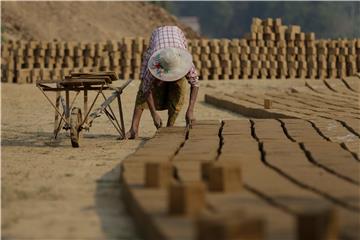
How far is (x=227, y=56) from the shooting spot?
2219cm

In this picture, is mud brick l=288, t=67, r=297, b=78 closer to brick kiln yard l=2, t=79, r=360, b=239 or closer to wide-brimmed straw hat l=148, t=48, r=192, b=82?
brick kiln yard l=2, t=79, r=360, b=239

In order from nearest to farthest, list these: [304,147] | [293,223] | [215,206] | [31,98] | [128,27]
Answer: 1. [293,223]
2. [215,206]
3. [304,147]
4. [31,98]
5. [128,27]

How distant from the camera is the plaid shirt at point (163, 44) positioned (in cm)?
999

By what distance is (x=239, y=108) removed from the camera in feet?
47.8

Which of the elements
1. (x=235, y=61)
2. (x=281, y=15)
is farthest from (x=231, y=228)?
(x=281, y=15)

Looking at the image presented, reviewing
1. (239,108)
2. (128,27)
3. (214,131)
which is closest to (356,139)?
(214,131)

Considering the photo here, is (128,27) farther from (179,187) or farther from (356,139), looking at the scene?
(179,187)

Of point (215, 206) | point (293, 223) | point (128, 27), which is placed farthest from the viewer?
point (128, 27)

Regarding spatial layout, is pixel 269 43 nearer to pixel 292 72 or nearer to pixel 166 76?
pixel 292 72

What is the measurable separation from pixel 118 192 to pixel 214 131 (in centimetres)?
283

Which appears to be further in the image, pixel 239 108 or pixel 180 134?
pixel 239 108

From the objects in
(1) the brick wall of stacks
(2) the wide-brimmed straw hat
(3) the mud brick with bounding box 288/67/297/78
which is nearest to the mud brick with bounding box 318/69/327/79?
(1) the brick wall of stacks

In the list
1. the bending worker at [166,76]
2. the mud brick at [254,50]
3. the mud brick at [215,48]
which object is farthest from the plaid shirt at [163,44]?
the mud brick at [254,50]

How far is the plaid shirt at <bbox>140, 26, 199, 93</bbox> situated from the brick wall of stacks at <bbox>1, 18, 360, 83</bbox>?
1078 cm
